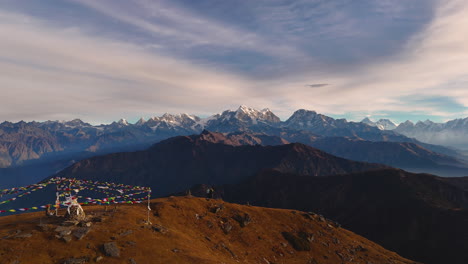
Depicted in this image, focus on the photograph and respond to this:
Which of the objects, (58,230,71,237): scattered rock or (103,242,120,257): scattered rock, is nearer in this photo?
(103,242,120,257): scattered rock

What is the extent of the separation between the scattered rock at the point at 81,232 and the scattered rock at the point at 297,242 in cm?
4593

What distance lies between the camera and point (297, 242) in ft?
209

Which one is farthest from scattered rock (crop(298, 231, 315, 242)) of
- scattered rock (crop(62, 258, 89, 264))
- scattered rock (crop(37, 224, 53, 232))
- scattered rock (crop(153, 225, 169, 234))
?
scattered rock (crop(37, 224, 53, 232))

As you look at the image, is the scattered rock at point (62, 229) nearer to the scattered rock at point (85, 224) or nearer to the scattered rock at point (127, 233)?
the scattered rock at point (85, 224)

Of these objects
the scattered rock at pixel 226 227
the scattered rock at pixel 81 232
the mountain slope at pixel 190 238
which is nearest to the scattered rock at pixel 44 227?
the mountain slope at pixel 190 238

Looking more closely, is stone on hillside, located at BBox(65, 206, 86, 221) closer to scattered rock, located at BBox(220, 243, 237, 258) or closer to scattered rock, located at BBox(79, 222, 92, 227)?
scattered rock, located at BBox(79, 222, 92, 227)

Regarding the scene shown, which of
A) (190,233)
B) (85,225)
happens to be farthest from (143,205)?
(85,225)

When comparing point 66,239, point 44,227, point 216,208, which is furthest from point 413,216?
point 44,227

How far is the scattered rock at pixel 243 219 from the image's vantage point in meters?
62.9

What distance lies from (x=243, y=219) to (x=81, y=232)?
37.4 metres

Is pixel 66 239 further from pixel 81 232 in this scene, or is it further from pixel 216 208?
pixel 216 208

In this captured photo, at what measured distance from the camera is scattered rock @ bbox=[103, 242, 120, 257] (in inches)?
1377

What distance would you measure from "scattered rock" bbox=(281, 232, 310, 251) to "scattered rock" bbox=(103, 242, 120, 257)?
4280 cm

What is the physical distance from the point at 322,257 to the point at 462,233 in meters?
107
